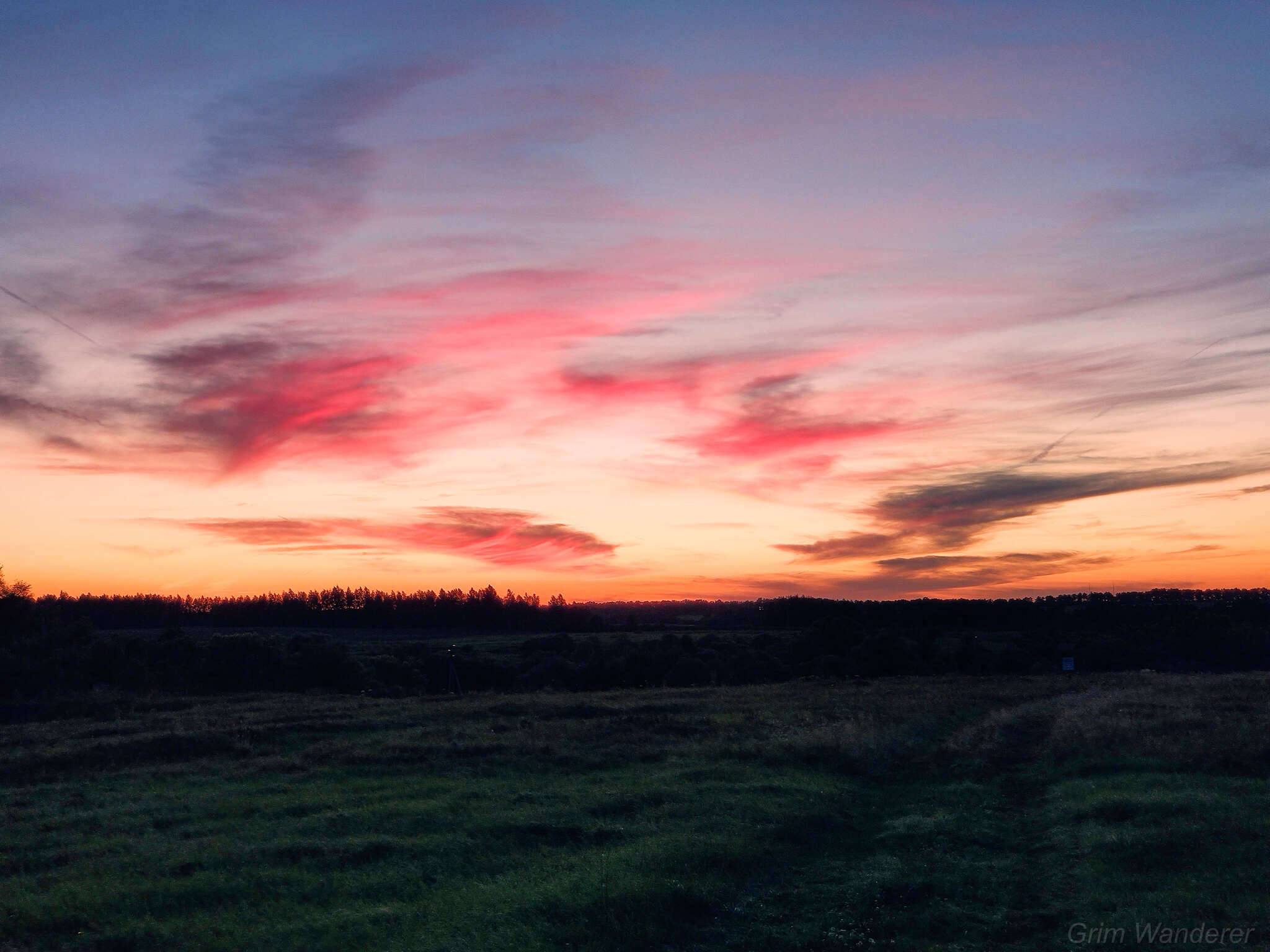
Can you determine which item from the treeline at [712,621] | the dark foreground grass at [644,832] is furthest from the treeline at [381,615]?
the dark foreground grass at [644,832]

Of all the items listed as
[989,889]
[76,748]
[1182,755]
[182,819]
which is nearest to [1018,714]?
[1182,755]

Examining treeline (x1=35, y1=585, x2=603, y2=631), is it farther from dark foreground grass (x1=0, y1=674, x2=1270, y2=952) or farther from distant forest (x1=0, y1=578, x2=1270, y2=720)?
dark foreground grass (x1=0, y1=674, x2=1270, y2=952)

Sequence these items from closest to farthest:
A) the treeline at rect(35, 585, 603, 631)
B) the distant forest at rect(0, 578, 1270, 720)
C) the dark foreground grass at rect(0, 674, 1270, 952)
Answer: the dark foreground grass at rect(0, 674, 1270, 952)
the distant forest at rect(0, 578, 1270, 720)
the treeline at rect(35, 585, 603, 631)

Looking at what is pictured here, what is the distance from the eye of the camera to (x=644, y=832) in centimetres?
2114

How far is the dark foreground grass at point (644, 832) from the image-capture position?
49.6 feet

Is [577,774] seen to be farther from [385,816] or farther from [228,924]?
[228,924]

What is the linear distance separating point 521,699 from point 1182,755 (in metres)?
32.2

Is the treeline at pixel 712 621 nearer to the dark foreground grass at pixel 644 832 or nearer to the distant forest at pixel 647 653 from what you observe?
the distant forest at pixel 647 653

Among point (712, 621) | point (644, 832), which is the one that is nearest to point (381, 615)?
point (712, 621)

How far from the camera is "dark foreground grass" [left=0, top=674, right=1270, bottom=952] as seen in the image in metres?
15.1

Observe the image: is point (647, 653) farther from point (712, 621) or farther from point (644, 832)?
point (712, 621)

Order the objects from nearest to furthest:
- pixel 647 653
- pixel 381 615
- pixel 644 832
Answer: pixel 644 832 → pixel 647 653 → pixel 381 615

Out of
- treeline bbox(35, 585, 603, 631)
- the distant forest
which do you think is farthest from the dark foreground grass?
treeline bbox(35, 585, 603, 631)

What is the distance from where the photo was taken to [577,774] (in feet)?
97.6
